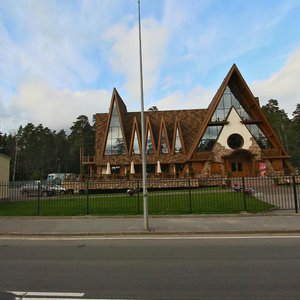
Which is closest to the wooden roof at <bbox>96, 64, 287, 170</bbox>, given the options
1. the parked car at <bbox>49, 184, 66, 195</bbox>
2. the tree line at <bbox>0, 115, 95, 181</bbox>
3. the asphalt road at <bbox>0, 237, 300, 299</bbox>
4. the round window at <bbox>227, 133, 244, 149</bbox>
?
the round window at <bbox>227, 133, 244, 149</bbox>

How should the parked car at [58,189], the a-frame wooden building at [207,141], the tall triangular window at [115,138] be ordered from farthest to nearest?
the tall triangular window at [115,138], the a-frame wooden building at [207,141], the parked car at [58,189]

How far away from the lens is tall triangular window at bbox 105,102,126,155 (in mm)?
43906

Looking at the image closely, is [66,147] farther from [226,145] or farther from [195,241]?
[195,241]

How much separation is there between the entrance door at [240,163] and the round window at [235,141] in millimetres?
1138

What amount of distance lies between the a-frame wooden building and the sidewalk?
24.0 m

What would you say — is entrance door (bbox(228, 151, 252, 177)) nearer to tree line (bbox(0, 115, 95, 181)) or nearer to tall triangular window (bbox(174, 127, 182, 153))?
tall triangular window (bbox(174, 127, 182, 153))

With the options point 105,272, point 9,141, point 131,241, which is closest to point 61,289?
point 105,272

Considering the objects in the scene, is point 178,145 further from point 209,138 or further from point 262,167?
point 262,167

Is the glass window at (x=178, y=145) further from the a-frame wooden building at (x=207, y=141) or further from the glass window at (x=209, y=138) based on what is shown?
the glass window at (x=209, y=138)

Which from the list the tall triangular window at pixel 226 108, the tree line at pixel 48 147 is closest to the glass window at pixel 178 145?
the tall triangular window at pixel 226 108

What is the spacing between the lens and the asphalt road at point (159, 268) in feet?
16.5

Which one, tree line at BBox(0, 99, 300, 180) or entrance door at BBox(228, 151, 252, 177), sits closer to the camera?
entrance door at BBox(228, 151, 252, 177)

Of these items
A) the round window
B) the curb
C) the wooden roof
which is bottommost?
the curb

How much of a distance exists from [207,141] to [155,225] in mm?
29124
